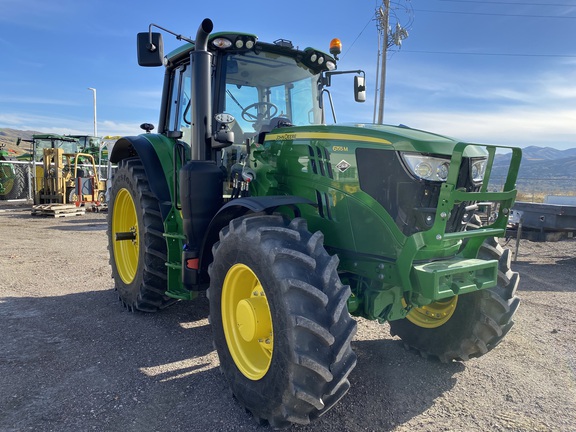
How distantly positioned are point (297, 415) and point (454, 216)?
A: 1.65m

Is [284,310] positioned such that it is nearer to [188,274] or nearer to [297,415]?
[297,415]

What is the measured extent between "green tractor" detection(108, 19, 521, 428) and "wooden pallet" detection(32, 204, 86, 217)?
426 inches

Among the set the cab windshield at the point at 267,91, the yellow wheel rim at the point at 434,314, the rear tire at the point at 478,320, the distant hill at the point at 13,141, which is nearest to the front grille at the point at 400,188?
the rear tire at the point at 478,320

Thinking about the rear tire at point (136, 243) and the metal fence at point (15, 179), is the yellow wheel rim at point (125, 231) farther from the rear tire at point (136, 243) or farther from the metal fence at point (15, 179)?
the metal fence at point (15, 179)

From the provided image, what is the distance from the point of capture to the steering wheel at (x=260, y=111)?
4133 mm

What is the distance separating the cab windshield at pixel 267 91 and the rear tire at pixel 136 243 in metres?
1.26

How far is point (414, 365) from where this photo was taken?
3.66 m

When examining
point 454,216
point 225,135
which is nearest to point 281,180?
point 225,135

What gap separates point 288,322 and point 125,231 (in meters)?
3.45

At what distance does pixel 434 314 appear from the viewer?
11.9 feet

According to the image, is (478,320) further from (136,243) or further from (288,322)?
(136,243)

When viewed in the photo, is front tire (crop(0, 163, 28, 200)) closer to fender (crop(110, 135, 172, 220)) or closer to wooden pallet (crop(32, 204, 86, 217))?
wooden pallet (crop(32, 204, 86, 217))

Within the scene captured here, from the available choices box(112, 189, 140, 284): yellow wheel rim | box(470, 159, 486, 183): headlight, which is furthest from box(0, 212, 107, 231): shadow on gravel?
box(470, 159, 486, 183): headlight

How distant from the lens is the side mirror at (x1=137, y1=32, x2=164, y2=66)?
3504 mm
